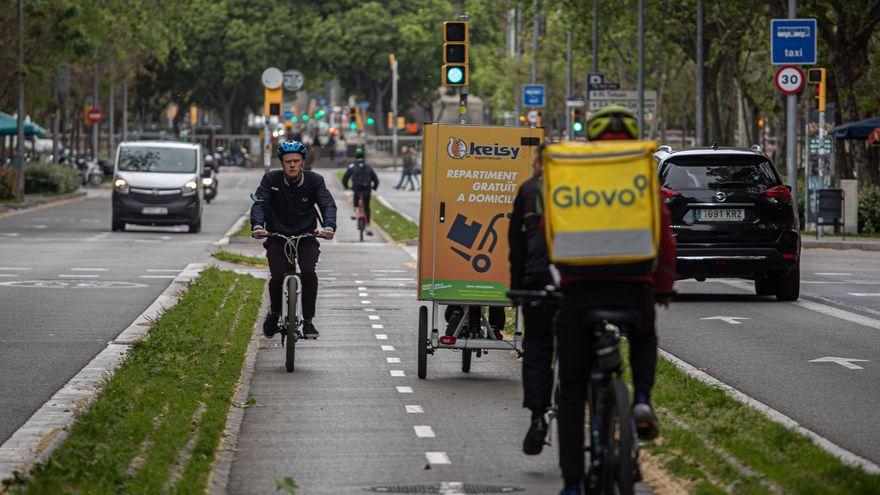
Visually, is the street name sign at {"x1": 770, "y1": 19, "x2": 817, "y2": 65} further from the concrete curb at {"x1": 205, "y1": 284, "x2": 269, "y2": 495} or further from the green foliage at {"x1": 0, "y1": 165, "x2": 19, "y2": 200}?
the green foliage at {"x1": 0, "y1": 165, "x2": 19, "y2": 200}

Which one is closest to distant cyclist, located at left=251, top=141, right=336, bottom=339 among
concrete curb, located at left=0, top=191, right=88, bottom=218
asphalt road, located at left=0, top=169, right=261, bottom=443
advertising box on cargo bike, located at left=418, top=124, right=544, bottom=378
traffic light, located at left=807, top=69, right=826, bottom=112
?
advertising box on cargo bike, located at left=418, top=124, right=544, bottom=378

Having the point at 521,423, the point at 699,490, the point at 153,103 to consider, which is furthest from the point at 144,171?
the point at 153,103

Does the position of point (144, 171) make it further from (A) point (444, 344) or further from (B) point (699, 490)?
(B) point (699, 490)

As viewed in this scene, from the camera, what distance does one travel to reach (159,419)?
1015 centimetres

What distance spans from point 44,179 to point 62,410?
46797 mm

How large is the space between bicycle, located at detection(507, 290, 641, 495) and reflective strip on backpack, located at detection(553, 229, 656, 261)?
0.28 m

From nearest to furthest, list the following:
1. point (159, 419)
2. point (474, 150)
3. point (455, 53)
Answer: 1. point (159, 419)
2. point (474, 150)
3. point (455, 53)

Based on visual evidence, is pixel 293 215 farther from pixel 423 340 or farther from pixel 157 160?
pixel 157 160

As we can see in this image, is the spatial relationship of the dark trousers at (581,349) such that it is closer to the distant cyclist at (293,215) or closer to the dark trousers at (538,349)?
the dark trousers at (538,349)

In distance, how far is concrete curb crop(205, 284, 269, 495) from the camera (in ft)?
28.1

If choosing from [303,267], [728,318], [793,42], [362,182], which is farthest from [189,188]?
[303,267]

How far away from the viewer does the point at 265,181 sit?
1385cm

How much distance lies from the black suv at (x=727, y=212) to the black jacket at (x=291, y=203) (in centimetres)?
649

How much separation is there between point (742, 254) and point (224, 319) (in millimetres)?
6115
